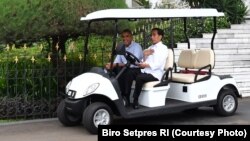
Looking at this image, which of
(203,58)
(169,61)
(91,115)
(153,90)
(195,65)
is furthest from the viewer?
(195,65)

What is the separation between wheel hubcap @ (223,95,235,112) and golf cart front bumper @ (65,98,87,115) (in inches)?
105

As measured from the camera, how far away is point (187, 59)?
9188 millimetres

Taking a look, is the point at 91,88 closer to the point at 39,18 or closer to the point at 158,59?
the point at 158,59

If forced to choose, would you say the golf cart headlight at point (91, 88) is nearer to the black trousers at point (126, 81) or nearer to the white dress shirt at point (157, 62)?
the black trousers at point (126, 81)

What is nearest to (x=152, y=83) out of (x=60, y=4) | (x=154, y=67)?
(x=154, y=67)

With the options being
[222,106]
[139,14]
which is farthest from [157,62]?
[222,106]

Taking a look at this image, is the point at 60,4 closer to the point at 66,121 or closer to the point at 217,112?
the point at 66,121

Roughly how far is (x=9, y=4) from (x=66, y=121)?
7.29 feet

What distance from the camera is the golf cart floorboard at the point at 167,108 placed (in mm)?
7824

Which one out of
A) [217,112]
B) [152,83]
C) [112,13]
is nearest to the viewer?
[112,13]

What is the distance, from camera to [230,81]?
352 inches

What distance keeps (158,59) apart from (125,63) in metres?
0.61

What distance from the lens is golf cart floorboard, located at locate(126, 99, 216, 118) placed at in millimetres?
7824

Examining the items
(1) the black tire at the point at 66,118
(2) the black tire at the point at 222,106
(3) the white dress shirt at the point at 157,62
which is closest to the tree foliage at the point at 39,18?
(1) the black tire at the point at 66,118
